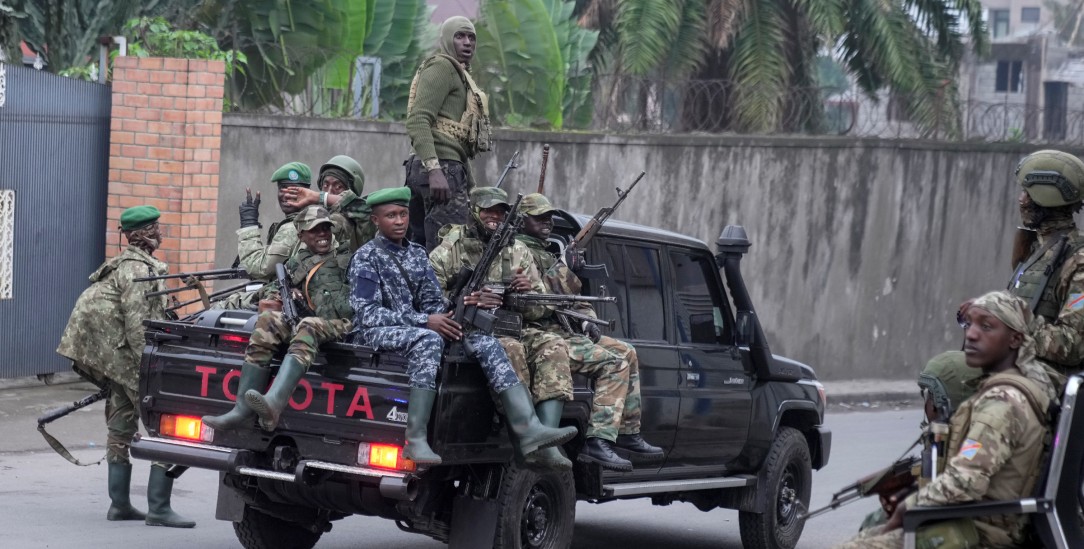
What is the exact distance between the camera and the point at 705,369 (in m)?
8.39

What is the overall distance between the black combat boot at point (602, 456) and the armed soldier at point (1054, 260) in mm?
2009

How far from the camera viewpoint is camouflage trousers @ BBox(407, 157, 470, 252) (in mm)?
8133

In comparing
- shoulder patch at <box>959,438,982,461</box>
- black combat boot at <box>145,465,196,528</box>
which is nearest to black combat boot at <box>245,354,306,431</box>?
black combat boot at <box>145,465,196,528</box>

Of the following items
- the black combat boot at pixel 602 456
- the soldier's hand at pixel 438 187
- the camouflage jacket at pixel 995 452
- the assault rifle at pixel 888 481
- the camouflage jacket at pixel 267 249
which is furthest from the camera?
→ the soldier's hand at pixel 438 187

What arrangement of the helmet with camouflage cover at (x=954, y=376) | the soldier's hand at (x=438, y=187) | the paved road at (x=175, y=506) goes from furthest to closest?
the paved road at (x=175, y=506) → the soldier's hand at (x=438, y=187) → the helmet with camouflage cover at (x=954, y=376)

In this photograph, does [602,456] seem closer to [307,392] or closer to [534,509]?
[534,509]

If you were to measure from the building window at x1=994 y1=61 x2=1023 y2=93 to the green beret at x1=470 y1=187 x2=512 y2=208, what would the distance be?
50.0m

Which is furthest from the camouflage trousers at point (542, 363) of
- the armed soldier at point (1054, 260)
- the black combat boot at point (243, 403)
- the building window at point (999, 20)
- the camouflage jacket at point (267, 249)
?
the building window at point (999, 20)

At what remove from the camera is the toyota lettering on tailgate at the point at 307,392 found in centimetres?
660

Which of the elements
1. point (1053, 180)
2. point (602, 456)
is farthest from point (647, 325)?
point (1053, 180)

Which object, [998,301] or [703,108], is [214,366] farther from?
[703,108]

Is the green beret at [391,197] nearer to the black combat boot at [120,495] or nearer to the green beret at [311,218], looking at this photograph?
Answer: the green beret at [311,218]

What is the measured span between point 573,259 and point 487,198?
0.56 metres

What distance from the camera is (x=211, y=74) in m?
12.0
